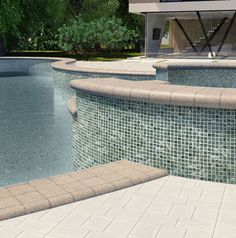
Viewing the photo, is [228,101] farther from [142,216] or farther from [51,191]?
[51,191]

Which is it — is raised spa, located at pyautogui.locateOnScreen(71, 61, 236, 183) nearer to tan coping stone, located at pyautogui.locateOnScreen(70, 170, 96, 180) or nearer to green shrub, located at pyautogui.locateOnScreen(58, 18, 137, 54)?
tan coping stone, located at pyautogui.locateOnScreen(70, 170, 96, 180)

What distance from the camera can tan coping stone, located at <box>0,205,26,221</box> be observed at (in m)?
4.63

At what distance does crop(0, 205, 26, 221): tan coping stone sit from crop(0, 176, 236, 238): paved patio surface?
0.07m

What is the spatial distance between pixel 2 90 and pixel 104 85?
12207 mm

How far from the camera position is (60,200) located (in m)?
5.00

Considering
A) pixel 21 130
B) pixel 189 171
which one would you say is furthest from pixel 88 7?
pixel 189 171

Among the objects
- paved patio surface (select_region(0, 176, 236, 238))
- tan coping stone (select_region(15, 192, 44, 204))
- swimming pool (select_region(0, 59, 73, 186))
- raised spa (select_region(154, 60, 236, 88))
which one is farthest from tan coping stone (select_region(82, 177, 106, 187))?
raised spa (select_region(154, 60, 236, 88))

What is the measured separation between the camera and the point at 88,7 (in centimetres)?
3788

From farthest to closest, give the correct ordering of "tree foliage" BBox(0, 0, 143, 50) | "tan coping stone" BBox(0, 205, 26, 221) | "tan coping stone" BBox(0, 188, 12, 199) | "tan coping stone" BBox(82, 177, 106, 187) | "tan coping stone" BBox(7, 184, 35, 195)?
"tree foliage" BBox(0, 0, 143, 50) < "tan coping stone" BBox(82, 177, 106, 187) < "tan coping stone" BBox(7, 184, 35, 195) < "tan coping stone" BBox(0, 188, 12, 199) < "tan coping stone" BBox(0, 205, 26, 221)

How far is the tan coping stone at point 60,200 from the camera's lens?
4949 millimetres

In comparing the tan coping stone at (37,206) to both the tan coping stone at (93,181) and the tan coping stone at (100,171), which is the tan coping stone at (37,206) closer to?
the tan coping stone at (93,181)

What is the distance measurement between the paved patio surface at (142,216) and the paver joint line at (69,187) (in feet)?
0.31

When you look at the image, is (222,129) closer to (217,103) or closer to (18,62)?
(217,103)

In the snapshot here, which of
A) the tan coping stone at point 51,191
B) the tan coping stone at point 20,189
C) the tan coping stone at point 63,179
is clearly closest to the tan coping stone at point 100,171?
the tan coping stone at point 63,179
